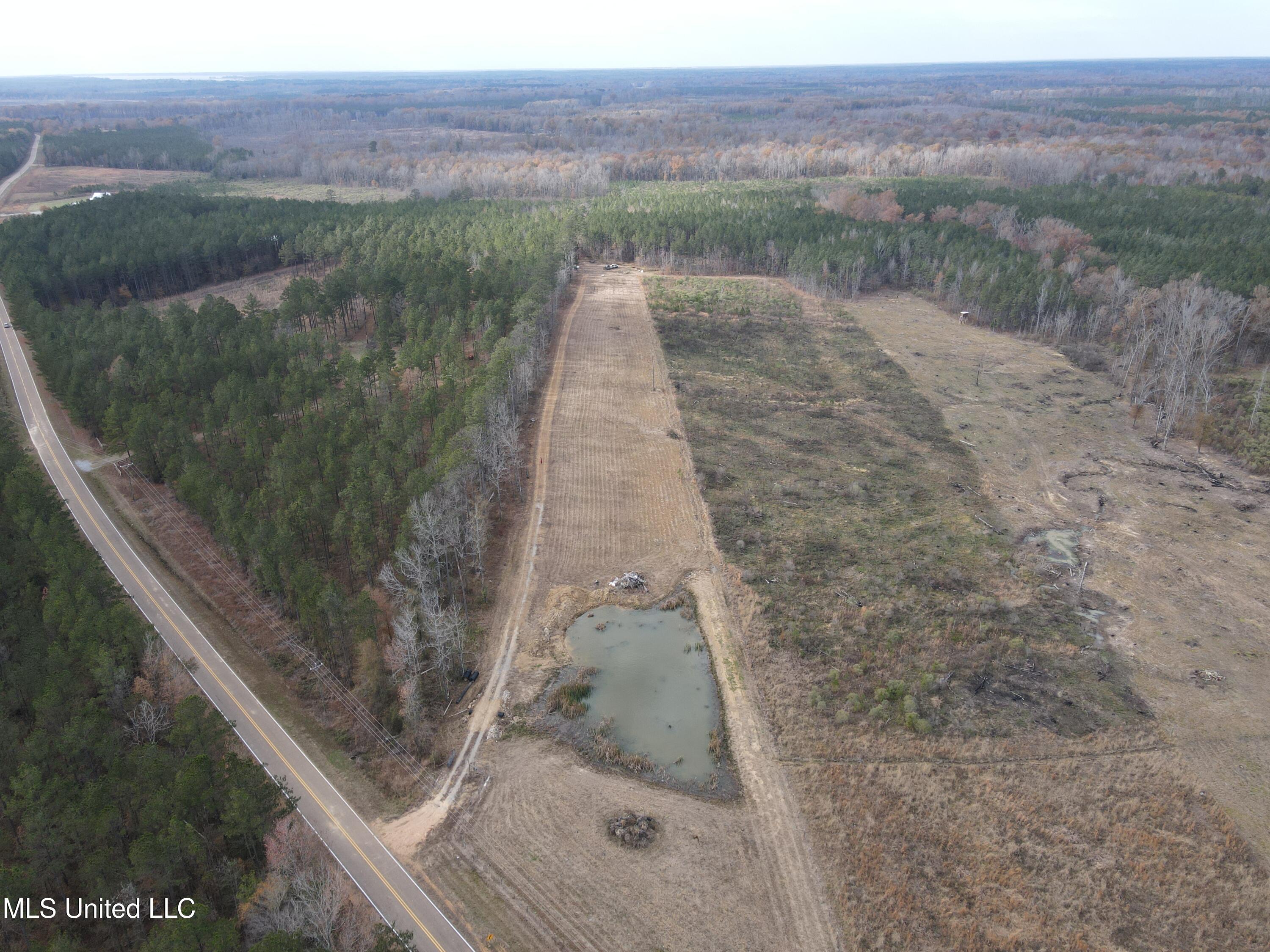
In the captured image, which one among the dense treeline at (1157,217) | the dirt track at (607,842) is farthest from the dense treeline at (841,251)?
the dirt track at (607,842)

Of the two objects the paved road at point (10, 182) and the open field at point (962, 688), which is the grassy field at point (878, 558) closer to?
the open field at point (962, 688)

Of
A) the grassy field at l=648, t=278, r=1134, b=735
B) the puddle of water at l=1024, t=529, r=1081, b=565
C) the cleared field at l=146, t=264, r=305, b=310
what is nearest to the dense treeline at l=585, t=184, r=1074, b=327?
the grassy field at l=648, t=278, r=1134, b=735

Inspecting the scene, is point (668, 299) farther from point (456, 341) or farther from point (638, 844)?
point (638, 844)

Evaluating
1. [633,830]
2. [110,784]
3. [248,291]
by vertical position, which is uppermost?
[248,291]

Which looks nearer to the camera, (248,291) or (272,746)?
(272,746)

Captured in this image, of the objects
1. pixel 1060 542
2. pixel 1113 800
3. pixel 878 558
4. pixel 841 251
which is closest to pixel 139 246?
pixel 841 251

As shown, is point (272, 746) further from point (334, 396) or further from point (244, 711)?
point (334, 396)
